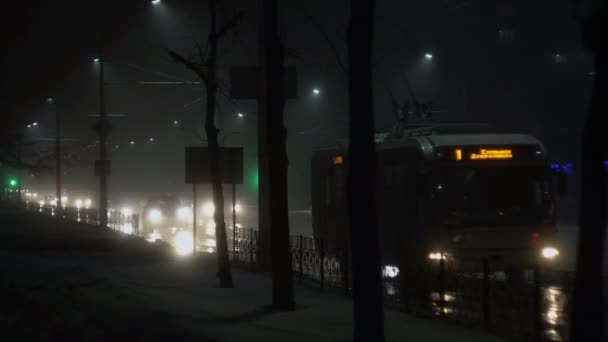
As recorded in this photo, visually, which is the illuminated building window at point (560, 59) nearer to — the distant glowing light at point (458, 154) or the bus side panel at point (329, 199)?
the bus side panel at point (329, 199)

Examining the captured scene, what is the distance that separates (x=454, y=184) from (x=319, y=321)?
20.9 feet

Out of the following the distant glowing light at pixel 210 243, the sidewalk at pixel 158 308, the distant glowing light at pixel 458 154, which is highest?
the distant glowing light at pixel 458 154

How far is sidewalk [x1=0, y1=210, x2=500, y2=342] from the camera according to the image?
11.9m

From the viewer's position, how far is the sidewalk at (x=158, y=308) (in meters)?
11.9

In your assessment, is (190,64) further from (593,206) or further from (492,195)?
(593,206)

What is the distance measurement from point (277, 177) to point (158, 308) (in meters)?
2.86

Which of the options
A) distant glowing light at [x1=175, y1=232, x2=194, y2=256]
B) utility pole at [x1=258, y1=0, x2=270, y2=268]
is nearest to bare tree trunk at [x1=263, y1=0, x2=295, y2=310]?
utility pole at [x1=258, y1=0, x2=270, y2=268]

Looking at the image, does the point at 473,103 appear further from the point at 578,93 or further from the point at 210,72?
the point at 210,72

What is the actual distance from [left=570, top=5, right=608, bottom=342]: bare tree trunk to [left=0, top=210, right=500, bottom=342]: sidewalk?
5.05 meters

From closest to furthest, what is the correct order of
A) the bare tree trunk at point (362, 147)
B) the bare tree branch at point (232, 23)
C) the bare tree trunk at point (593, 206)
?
the bare tree trunk at point (593, 206)
the bare tree trunk at point (362, 147)
the bare tree branch at point (232, 23)

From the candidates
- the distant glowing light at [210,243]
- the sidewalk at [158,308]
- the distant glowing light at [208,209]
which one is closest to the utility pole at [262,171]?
the sidewalk at [158,308]

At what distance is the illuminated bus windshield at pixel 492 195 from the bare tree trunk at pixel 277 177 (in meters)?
5.08

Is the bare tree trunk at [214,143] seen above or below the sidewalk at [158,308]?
above

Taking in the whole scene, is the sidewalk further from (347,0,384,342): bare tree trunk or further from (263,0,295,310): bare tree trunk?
(347,0,384,342): bare tree trunk
